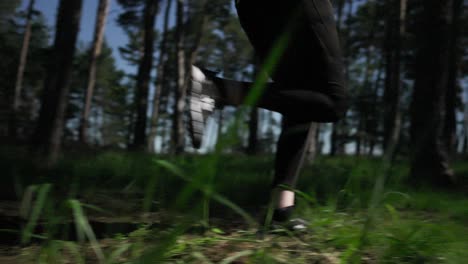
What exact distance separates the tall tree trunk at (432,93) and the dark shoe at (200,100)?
3.87 m

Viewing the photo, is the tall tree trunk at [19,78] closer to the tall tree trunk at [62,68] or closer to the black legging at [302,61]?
the tall tree trunk at [62,68]

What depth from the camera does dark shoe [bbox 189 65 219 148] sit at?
1309mm

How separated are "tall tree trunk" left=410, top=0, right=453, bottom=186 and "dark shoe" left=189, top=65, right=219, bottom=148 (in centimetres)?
387

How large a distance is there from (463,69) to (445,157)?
15995 millimetres

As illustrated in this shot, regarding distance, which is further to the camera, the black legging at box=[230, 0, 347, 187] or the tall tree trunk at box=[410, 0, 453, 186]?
the tall tree trunk at box=[410, 0, 453, 186]

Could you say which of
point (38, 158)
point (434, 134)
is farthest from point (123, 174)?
point (434, 134)

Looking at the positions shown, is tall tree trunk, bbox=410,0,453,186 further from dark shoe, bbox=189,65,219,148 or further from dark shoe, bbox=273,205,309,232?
dark shoe, bbox=189,65,219,148

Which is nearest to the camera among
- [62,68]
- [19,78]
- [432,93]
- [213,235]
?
[213,235]

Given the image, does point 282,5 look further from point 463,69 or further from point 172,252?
point 463,69

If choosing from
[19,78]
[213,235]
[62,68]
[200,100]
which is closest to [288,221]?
[213,235]

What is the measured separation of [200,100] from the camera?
1372mm

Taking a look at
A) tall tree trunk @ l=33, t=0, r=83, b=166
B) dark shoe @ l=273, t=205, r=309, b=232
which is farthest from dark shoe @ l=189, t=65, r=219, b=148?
tall tree trunk @ l=33, t=0, r=83, b=166

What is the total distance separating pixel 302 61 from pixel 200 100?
0.59 meters

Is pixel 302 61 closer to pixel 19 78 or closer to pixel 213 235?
pixel 213 235
